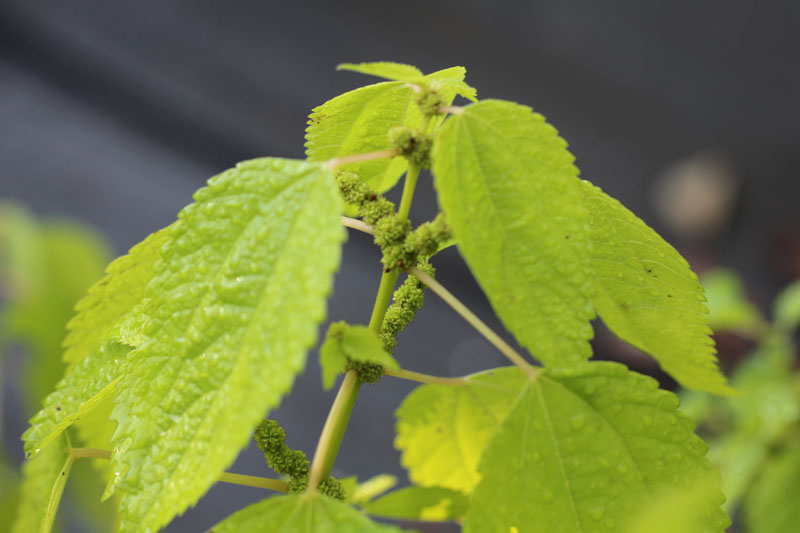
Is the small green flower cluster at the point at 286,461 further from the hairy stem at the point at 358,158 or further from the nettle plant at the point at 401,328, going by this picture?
the hairy stem at the point at 358,158

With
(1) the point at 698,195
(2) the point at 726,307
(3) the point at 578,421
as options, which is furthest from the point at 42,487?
(1) the point at 698,195

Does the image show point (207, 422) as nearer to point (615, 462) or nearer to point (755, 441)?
point (615, 462)

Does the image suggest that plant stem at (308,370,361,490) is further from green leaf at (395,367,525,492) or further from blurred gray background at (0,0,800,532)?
blurred gray background at (0,0,800,532)

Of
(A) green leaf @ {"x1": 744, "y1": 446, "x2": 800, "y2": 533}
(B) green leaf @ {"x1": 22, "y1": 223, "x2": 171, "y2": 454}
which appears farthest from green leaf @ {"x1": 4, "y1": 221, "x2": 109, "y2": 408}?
(A) green leaf @ {"x1": 744, "y1": 446, "x2": 800, "y2": 533}

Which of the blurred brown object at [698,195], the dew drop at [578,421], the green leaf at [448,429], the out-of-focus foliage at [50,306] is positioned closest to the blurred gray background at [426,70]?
the blurred brown object at [698,195]

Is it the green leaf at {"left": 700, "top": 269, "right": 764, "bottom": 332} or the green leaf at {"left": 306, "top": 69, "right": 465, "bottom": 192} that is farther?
the green leaf at {"left": 700, "top": 269, "right": 764, "bottom": 332}

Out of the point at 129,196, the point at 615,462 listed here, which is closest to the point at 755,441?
the point at 615,462

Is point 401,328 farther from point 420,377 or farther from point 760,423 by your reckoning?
point 760,423
